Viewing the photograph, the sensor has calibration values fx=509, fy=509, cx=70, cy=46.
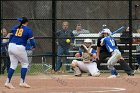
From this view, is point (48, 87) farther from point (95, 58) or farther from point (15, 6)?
point (15, 6)

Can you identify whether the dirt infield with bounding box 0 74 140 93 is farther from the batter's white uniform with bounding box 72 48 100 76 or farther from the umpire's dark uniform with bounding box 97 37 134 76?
the umpire's dark uniform with bounding box 97 37 134 76

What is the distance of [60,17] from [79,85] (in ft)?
17.6

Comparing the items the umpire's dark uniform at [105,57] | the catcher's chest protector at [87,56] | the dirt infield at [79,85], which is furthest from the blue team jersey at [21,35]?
the umpire's dark uniform at [105,57]

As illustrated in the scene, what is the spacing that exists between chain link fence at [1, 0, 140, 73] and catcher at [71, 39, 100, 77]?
121cm

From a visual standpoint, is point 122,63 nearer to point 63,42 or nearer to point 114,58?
point 114,58

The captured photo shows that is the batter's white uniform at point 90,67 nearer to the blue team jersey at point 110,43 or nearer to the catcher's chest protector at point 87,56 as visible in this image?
the catcher's chest protector at point 87,56

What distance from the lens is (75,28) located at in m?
18.8

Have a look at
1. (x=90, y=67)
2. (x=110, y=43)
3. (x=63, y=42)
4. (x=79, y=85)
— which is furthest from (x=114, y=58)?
(x=63, y=42)

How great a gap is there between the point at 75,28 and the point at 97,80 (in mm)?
4388

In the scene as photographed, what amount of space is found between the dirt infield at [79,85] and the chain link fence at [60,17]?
7.04ft

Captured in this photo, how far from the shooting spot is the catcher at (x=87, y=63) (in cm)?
1608

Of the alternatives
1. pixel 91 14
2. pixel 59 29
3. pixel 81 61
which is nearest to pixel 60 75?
pixel 81 61

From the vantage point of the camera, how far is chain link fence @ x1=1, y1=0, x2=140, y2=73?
17.8 m

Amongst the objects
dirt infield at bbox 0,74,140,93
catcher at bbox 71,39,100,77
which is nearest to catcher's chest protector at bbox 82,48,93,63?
catcher at bbox 71,39,100,77
